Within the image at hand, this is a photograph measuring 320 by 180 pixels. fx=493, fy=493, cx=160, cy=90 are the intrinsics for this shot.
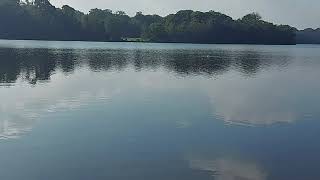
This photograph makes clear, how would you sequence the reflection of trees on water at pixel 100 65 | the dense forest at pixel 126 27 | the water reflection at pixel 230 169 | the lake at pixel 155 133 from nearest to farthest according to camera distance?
the water reflection at pixel 230 169 → the lake at pixel 155 133 → the reflection of trees on water at pixel 100 65 → the dense forest at pixel 126 27

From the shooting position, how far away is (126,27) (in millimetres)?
184875

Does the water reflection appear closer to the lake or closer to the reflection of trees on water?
the lake

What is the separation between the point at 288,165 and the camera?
14273 millimetres

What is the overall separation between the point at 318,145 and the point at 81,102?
12.3 m

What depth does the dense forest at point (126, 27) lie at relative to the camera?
148 meters

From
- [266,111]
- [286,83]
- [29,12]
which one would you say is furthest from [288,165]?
[29,12]

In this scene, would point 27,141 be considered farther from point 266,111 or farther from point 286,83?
point 286,83

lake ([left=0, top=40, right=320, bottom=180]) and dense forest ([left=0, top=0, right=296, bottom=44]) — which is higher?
dense forest ([left=0, top=0, right=296, bottom=44])

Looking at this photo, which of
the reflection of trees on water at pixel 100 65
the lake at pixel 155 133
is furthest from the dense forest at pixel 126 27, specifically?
the lake at pixel 155 133

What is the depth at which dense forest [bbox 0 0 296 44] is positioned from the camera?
14850 cm

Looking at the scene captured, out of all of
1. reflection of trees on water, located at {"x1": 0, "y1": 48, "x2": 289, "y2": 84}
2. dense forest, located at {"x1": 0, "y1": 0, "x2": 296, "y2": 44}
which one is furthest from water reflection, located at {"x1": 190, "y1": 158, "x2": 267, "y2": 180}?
dense forest, located at {"x1": 0, "y1": 0, "x2": 296, "y2": 44}

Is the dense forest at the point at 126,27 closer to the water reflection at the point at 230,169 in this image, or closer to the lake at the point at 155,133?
the lake at the point at 155,133

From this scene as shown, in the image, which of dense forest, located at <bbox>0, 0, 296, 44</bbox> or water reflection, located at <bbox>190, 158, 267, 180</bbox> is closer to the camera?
water reflection, located at <bbox>190, 158, 267, 180</bbox>

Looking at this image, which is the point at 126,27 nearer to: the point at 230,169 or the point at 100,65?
the point at 100,65
